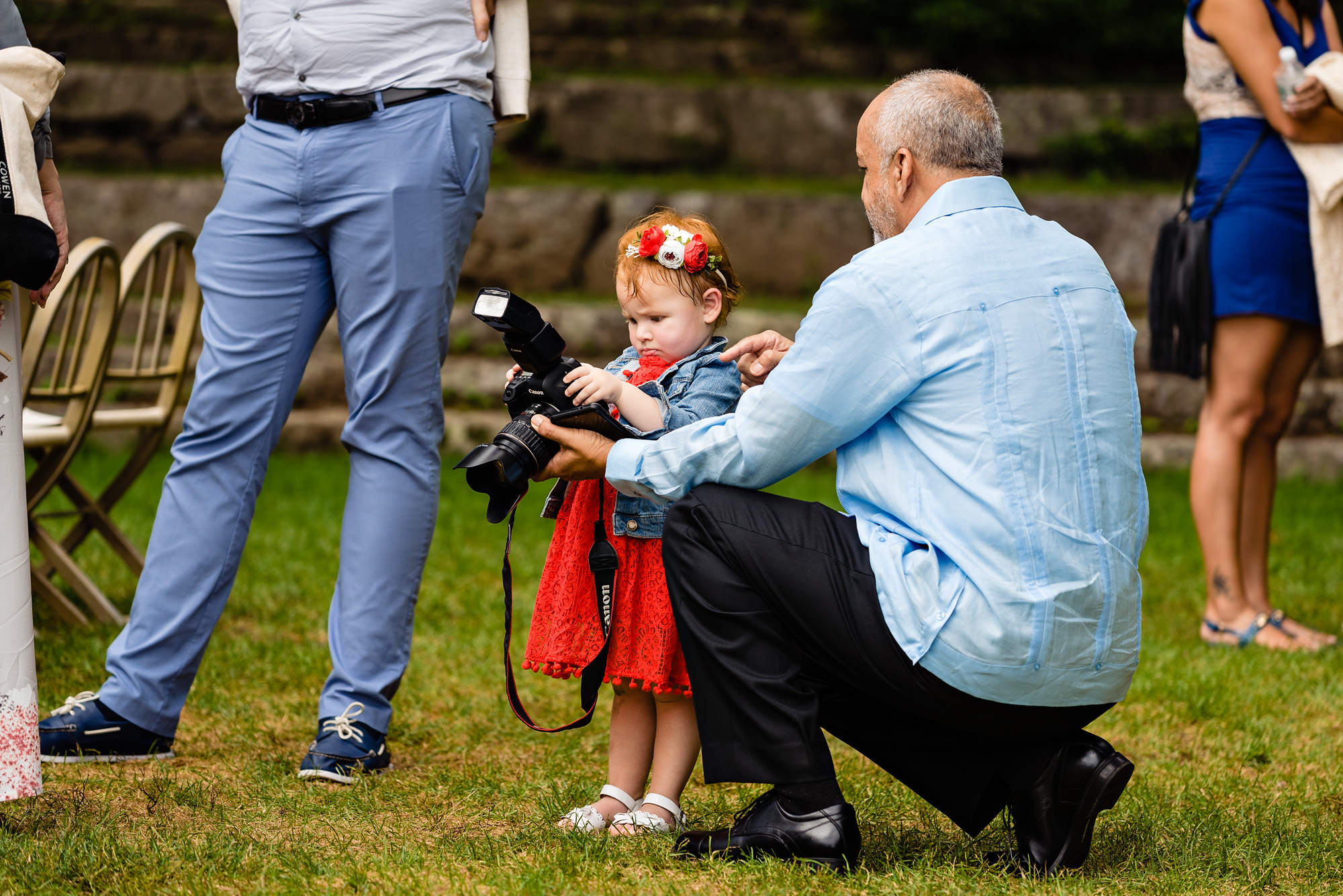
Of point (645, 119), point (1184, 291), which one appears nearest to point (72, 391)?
point (1184, 291)

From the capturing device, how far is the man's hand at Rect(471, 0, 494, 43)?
2918 millimetres

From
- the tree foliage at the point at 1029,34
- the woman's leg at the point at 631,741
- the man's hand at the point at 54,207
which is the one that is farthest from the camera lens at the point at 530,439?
the tree foliage at the point at 1029,34

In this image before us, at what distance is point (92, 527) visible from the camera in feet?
13.6

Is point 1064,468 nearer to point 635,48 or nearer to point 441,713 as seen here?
point 441,713

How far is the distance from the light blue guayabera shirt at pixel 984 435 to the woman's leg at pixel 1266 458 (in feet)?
7.19

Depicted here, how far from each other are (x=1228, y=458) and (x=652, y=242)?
2292 mm

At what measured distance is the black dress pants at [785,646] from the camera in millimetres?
2180

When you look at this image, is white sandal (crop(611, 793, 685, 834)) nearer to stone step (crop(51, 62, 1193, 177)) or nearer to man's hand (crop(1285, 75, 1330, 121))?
man's hand (crop(1285, 75, 1330, 121))

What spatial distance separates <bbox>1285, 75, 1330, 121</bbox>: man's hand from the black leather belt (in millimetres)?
2317

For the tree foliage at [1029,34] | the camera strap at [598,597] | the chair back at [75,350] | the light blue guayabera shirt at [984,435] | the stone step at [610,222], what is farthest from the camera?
the tree foliage at [1029,34]

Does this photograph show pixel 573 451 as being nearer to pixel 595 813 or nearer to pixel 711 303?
pixel 711 303

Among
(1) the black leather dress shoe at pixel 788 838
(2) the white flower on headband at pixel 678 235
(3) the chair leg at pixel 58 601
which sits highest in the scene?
(2) the white flower on headband at pixel 678 235

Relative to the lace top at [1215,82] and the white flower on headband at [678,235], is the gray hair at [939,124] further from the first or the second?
the lace top at [1215,82]

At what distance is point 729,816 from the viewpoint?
2.66 m
